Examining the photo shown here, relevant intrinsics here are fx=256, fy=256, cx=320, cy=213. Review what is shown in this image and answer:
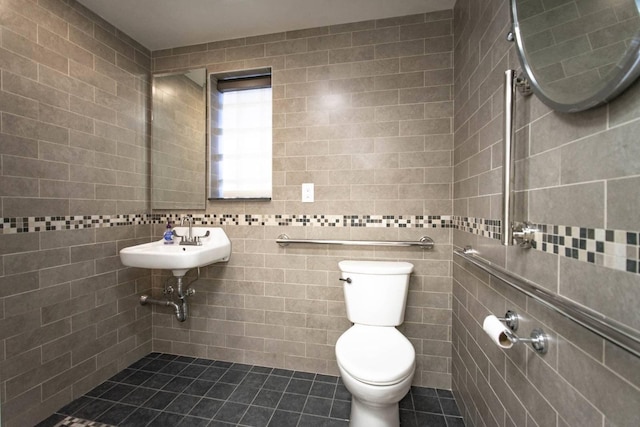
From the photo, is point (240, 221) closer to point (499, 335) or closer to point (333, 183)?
point (333, 183)

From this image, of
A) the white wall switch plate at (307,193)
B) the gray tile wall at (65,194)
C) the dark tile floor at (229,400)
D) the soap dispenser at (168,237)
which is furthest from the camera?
the soap dispenser at (168,237)

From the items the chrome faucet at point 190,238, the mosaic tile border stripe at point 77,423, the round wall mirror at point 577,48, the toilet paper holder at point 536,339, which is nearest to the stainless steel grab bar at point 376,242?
the chrome faucet at point 190,238

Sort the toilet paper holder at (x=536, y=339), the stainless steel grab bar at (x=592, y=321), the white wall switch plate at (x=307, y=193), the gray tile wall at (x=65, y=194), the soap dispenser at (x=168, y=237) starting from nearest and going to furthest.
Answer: the stainless steel grab bar at (x=592, y=321)
the toilet paper holder at (x=536, y=339)
the gray tile wall at (x=65, y=194)
the white wall switch plate at (x=307, y=193)
the soap dispenser at (x=168, y=237)

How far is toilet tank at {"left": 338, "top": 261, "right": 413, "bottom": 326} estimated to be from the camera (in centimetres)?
155

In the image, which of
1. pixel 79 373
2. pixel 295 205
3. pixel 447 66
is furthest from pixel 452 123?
pixel 79 373

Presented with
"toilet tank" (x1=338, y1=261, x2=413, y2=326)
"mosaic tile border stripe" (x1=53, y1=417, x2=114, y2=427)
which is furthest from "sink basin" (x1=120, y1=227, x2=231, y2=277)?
"toilet tank" (x1=338, y1=261, x2=413, y2=326)

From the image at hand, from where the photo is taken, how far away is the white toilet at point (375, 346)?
111 centimetres

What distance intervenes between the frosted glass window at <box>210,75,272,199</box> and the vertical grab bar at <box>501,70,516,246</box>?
1.48 metres

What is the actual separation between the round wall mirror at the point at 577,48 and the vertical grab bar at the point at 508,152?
0.05m

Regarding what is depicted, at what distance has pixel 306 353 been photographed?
1889mm

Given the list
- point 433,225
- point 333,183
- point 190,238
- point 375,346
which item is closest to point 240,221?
point 190,238

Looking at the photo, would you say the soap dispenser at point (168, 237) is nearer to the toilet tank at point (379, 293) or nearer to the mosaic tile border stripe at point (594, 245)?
the toilet tank at point (379, 293)

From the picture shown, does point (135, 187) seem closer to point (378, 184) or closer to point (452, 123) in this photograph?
point (378, 184)

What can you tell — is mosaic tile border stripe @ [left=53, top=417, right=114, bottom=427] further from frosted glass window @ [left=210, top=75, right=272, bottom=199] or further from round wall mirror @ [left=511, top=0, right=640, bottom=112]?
round wall mirror @ [left=511, top=0, right=640, bottom=112]
